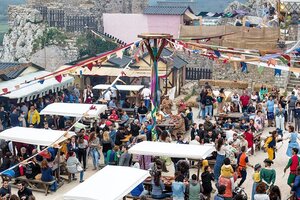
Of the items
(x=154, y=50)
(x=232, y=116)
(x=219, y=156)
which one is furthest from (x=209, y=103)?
(x=219, y=156)

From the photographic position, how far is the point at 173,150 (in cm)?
1800

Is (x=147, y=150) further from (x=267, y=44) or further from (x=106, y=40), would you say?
(x=106, y=40)

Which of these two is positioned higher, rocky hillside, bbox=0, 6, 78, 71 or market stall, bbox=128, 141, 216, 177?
rocky hillside, bbox=0, 6, 78, 71

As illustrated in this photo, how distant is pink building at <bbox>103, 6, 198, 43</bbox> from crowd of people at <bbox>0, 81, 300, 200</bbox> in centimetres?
1610

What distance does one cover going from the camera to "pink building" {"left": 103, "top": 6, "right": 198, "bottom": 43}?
4550cm

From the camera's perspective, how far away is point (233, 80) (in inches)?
1379

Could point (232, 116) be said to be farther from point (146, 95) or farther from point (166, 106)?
point (146, 95)

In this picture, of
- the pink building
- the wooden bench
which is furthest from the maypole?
the pink building

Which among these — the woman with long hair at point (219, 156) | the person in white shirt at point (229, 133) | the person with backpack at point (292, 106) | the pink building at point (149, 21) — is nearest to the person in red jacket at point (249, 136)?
the person in white shirt at point (229, 133)

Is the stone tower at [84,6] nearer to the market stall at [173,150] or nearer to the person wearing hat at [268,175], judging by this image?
the market stall at [173,150]

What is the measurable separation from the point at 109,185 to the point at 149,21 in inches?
1326

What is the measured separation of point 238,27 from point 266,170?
20139 mm

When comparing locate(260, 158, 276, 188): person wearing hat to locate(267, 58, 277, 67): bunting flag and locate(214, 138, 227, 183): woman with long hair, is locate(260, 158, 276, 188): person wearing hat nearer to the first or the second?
locate(214, 138, 227, 183): woman with long hair

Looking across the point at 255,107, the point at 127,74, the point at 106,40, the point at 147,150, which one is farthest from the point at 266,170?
the point at 106,40
